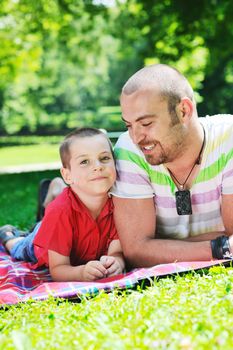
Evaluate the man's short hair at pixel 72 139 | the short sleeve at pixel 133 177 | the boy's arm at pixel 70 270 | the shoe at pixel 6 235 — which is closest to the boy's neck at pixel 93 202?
the short sleeve at pixel 133 177

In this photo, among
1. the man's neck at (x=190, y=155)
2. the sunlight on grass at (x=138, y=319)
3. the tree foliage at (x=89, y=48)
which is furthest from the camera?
the tree foliage at (x=89, y=48)

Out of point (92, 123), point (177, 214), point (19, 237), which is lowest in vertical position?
point (92, 123)

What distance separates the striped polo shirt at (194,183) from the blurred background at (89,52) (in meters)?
11.2

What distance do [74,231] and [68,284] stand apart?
23.4 inches

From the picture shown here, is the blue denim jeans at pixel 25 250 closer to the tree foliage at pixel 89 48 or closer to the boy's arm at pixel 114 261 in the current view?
the boy's arm at pixel 114 261

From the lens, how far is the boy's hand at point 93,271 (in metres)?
3.97

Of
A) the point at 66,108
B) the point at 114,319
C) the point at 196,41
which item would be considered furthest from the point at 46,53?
the point at 114,319

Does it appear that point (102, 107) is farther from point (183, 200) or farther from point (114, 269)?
point (114, 269)

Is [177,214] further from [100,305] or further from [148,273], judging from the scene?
[100,305]

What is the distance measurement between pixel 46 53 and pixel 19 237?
120 ft

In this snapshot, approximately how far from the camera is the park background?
2.65 meters

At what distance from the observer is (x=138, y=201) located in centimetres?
420

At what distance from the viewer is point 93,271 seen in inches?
156

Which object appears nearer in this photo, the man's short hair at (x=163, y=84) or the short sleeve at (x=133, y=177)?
the man's short hair at (x=163, y=84)
